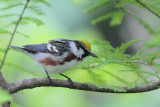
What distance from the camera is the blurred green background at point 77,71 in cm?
437

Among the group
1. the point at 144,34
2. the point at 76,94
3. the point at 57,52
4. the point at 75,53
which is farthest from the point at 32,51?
the point at 144,34

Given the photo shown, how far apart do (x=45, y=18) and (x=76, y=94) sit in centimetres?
174

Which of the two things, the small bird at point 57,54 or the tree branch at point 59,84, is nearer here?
the tree branch at point 59,84

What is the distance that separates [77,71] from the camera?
143 inches

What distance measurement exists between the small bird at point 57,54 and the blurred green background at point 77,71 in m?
0.15

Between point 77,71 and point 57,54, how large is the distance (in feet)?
3.94

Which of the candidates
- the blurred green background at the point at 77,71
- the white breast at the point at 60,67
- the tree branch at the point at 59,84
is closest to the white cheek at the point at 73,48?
the white breast at the point at 60,67

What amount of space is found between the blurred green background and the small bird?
5.8 inches

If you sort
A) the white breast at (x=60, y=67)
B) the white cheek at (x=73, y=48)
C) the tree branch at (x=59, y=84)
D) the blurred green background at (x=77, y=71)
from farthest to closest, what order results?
the blurred green background at (x=77, y=71) < the white cheek at (x=73, y=48) < the white breast at (x=60, y=67) < the tree branch at (x=59, y=84)

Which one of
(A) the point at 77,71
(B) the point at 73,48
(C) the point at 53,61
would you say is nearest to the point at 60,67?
(C) the point at 53,61

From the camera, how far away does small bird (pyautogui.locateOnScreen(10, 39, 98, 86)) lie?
244 cm

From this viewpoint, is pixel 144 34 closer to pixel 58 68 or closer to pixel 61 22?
pixel 61 22

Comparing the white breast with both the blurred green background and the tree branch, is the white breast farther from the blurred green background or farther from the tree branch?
the tree branch

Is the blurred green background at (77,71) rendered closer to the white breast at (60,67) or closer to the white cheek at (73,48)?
Result: the white breast at (60,67)
